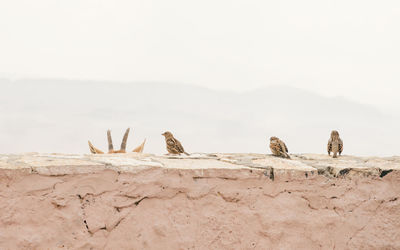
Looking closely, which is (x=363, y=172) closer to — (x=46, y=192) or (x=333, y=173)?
(x=333, y=173)

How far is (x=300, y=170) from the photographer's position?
2814 millimetres

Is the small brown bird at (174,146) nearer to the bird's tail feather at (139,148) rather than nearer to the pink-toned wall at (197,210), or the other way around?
the pink-toned wall at (197,210)

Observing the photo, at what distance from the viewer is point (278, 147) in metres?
3.31

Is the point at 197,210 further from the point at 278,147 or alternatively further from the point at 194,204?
the point at 278,147

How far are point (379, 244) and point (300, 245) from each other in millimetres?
555

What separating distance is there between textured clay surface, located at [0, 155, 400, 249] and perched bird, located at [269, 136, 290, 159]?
227mm

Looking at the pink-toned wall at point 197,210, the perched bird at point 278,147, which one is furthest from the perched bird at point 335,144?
the pink-toned wall at point 197,210

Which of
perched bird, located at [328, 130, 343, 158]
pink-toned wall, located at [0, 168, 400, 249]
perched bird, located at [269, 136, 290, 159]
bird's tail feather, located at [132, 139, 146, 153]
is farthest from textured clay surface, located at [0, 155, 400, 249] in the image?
bird's tail feather, located at [132, 139, 146, 153]

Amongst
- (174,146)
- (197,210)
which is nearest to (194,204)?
(197,210)

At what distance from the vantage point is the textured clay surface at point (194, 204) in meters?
2.38

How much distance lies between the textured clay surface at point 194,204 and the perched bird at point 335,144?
1.48 ft

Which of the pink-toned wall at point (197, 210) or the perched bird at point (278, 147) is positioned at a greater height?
the perched bird at point (278, 147)

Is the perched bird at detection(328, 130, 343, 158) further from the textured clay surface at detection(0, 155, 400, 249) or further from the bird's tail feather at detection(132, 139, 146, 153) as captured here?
the bird's tail feather at detection(132, 139, 146, 153)

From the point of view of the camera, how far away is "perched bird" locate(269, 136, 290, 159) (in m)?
3.29
